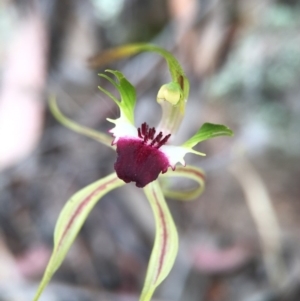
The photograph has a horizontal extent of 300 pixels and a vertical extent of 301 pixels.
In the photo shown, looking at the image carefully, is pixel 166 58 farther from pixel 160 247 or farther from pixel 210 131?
pixel 160 247

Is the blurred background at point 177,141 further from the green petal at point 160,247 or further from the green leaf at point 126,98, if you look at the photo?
the green leaf at point 126,98

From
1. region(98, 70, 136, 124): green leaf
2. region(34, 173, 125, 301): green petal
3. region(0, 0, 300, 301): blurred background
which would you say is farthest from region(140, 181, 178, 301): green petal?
region(0, 0, 300, 301): blurred background

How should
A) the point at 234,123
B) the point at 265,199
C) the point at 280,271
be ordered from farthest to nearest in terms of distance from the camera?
the point at 234,123 < the point at 265,199 < the point at 280,271


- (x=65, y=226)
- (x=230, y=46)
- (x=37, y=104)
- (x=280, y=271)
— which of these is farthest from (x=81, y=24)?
(x=65, y=226)

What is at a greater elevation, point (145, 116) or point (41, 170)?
point (145, 116)

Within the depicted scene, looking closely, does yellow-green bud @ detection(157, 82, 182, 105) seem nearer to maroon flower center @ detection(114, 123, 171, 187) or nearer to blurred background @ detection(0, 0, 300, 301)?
maroon flower center @ detection(114, 123, 171, 187)

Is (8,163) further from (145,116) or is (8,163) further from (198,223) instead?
(198,223)

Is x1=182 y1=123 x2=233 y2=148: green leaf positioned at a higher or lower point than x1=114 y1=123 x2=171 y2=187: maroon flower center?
higher
